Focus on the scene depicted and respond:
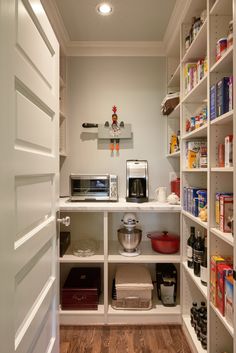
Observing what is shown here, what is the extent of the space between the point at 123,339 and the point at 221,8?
2.25m

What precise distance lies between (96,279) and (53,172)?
1.34 m

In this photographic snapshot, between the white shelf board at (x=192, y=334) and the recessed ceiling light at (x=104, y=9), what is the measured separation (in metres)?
2.48

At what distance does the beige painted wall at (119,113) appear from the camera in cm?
246

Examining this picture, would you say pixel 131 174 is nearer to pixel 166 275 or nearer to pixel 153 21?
pixel 166 275

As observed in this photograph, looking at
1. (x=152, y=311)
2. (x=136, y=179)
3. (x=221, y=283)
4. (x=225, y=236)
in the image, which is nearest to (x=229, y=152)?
(x=225, y=236)

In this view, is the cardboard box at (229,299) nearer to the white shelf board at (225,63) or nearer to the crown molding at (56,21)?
the white shelf board at (225,63)

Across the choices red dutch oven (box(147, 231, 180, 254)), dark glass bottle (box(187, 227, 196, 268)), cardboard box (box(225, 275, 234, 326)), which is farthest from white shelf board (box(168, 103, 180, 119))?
cardboard box (box(225, 275, 234, 326))

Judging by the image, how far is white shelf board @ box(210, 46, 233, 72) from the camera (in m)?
1.13

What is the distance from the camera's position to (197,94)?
1743mm

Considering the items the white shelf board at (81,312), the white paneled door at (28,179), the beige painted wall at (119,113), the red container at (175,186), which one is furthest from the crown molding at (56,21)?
the white shelf board at (81,312)

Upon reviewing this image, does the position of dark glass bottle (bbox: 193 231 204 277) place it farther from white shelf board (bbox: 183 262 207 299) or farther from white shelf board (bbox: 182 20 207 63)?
white shelf board (bbox: 182 20 207 63)

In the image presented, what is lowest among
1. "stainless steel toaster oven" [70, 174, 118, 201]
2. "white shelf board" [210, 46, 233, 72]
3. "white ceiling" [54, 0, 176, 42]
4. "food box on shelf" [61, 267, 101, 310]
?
"food box on shelf" [61, 267, 101, 310]

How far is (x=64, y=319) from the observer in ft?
6.56

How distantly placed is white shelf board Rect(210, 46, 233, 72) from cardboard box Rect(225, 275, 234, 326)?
105 centimetres
